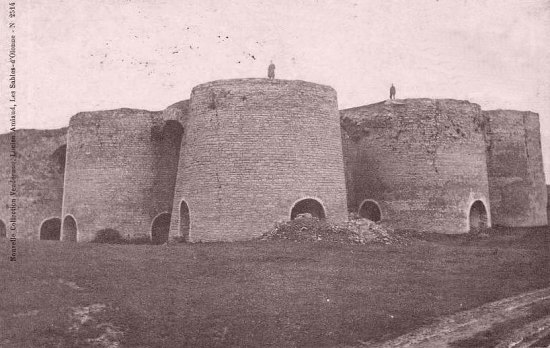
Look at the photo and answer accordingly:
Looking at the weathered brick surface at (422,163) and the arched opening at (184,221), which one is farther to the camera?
the weathered brick surface at (422,163)

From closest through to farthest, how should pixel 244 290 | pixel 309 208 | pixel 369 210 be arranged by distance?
pixel 244 290
pixel 309 208
pixel 369 210

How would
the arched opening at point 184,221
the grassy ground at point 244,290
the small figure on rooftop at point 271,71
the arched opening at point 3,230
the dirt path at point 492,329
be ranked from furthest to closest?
the arched opening at point 3,230 < the small figure on rooftop at point 271,71 < the arched opening at point 184,221 < the grassy ground at point 244,290 < the dirt path at point 492,329

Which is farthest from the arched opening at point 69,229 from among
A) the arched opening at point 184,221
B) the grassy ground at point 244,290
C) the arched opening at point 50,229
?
the grassy ground at point 244,290

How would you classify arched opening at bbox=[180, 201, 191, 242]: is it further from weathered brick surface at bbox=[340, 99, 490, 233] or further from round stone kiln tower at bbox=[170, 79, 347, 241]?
weathered brick surface at bbox=[340, 99, 490, 233]

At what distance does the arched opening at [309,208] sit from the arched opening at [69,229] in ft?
33.4

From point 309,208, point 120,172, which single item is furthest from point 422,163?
point 120,172

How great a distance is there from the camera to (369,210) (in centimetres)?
2416

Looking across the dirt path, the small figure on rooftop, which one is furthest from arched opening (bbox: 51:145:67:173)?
the dirt path

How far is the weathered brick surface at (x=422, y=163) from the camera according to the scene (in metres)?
22.3

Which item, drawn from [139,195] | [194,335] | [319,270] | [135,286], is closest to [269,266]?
[319,270]

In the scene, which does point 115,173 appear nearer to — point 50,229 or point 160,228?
point 160,228

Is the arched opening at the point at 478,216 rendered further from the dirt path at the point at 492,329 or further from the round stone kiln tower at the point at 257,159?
the dirt path at the point at 492,329

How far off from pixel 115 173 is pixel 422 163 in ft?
38.5

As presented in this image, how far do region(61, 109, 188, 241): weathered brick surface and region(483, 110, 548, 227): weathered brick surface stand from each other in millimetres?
13855
